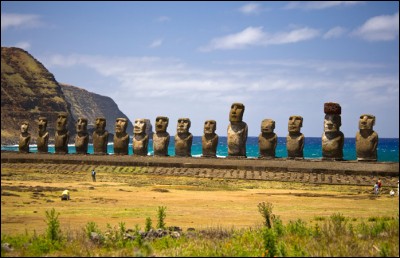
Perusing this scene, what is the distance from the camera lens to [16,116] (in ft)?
393

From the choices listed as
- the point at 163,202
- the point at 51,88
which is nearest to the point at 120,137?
the point at 163,202

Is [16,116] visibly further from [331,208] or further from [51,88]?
[331,208]

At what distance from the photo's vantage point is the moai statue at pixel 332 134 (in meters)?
27.9

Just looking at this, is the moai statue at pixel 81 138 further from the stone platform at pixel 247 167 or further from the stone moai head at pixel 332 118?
the stone moai head at pixel 332 118

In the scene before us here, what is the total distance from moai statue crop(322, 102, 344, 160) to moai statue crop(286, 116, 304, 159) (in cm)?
134

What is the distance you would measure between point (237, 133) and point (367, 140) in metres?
6.97

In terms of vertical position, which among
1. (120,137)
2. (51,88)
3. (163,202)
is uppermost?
(51,88)

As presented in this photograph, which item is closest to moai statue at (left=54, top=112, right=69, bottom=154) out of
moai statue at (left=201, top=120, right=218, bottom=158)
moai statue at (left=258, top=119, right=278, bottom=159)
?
moai statue at (left=201, top=120, right=218, bottom=158)

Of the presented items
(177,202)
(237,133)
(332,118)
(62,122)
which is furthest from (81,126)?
(177,202)

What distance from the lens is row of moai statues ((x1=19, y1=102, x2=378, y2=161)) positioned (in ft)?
89.8

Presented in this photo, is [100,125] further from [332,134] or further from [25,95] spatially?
[25,95]

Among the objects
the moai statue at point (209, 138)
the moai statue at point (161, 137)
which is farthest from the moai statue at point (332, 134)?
the moai statue at point (161, 137)

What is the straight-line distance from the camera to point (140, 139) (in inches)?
1312

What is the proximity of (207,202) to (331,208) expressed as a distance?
4.07 meters
